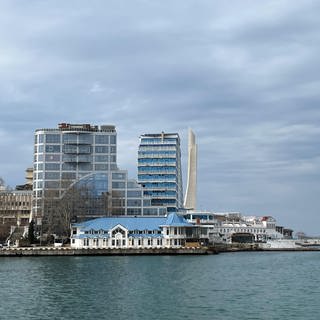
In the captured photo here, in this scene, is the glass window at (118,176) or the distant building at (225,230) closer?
the glass window at (118,176)

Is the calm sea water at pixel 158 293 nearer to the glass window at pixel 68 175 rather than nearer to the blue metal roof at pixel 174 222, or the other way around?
the blue metal roof at pixel 174 222

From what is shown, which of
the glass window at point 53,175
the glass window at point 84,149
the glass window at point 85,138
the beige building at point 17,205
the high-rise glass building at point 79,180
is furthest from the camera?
the beige building at point 17,205

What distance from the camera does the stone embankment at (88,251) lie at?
416 feet

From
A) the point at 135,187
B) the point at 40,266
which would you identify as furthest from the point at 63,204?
the point at 40,266

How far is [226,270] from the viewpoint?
Result: 86875 mm

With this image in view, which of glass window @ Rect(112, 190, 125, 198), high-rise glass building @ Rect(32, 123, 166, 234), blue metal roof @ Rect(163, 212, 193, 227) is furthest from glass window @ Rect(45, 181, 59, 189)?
blue metal roof @ Rect(163, 212, 193, 227)

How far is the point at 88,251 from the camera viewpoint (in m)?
129

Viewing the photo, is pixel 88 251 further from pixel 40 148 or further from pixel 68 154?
pixel 40 148

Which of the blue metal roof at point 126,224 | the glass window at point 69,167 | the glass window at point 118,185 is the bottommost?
the blue metal roof at point 126,224

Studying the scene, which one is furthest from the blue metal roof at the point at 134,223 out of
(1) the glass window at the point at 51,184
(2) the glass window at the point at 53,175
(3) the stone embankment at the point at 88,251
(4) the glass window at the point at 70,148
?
(4) the glass window at the point at 70,148

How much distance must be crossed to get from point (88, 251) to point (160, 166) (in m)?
63.5

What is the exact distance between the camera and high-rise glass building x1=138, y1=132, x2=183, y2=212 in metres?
186

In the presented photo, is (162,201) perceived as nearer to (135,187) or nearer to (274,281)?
(135,187)

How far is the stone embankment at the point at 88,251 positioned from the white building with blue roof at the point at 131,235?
242 inches
